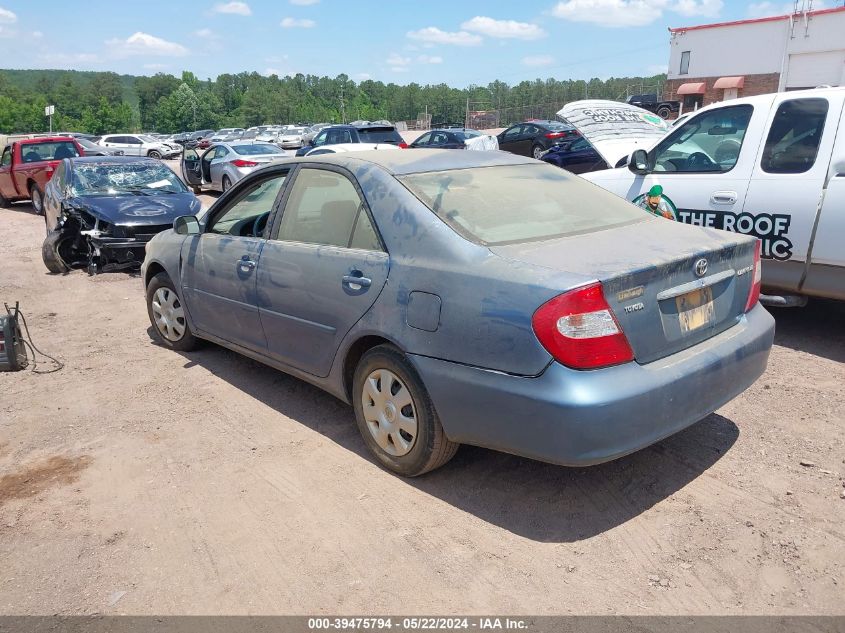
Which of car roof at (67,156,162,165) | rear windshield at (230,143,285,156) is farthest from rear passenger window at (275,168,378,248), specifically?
rear windshield at (230,143,285,156)

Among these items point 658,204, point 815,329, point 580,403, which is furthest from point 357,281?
point 815,329

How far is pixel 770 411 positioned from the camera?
4320 millimetres

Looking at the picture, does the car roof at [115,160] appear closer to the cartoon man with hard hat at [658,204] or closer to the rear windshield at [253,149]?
the rear windshield at [253,149]

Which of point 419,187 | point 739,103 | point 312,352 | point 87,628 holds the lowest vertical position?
point 87,628

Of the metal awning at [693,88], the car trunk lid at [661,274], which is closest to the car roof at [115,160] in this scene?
the car trunk lid at [661,274]

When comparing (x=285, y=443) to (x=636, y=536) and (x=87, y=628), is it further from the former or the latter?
(x=636, y=536)

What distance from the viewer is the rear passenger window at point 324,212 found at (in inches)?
152

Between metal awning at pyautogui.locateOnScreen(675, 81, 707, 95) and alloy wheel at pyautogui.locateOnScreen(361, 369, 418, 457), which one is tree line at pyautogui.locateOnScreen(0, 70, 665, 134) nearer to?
metal awning at pyautogui.locateOnScreen(675, 81, 707, 95)

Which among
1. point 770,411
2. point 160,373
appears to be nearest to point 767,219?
point 770,411

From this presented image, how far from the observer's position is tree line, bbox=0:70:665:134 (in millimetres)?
89062

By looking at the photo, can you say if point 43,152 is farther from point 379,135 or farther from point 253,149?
point 379,135

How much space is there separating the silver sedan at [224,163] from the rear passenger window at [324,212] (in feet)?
40.9

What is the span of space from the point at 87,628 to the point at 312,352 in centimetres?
182

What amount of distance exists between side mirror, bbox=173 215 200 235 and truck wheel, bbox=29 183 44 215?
12700 mm
